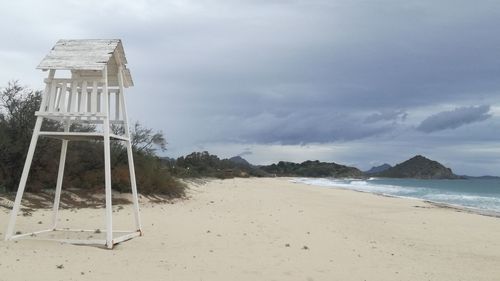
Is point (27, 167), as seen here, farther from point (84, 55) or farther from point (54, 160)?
point (54, 160)

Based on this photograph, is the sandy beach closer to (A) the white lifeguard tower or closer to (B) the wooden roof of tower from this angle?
(A) the white lifeguard tower

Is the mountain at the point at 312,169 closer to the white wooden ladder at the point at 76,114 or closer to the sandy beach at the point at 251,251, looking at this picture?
Result: the sandy beach at the point at 251,251

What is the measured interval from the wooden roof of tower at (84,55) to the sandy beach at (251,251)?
125 inches

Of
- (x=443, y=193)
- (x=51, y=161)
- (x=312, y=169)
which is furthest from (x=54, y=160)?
(x=312, y=169)

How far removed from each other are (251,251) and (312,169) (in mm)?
161552

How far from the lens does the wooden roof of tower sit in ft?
30.6

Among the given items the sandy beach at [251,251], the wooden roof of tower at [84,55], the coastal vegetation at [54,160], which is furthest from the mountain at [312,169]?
the wooden roof of tower at [84,55]

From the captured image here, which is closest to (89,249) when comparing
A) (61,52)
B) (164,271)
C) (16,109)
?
(164,271)

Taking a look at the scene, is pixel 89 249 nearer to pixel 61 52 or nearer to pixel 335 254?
pixel 61 52

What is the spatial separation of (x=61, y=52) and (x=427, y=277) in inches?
302

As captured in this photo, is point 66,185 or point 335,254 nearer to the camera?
point 335,254

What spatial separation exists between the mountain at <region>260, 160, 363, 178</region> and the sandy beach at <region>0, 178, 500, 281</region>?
142 meters

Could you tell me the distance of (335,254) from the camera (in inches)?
389

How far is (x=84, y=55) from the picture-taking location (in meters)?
9.64
